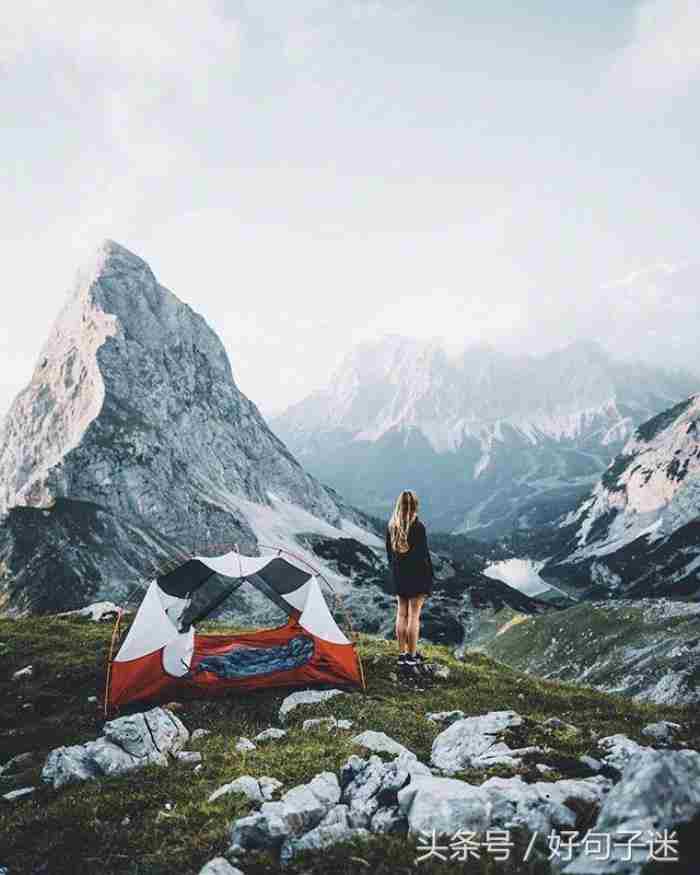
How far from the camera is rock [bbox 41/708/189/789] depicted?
10375 mm

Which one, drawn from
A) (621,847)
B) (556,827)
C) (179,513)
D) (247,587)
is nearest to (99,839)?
(556,827)

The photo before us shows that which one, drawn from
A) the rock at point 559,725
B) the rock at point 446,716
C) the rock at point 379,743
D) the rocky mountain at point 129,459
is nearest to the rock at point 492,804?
the rock at point 379,743

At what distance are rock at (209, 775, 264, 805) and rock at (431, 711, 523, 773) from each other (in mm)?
2984

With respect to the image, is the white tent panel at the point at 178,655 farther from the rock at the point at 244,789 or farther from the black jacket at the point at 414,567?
the rock at the point at 244,789

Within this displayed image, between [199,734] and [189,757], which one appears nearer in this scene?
[189,757]

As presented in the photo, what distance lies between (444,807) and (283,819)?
6.53 ft

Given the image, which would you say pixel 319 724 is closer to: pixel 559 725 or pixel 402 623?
pixel 402 623

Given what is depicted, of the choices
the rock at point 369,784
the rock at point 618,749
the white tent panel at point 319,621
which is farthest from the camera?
the white tent panel at point 319,621

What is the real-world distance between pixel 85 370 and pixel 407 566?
13557 cm

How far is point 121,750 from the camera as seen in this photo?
36.3 feet

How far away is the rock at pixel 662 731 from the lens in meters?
11.1

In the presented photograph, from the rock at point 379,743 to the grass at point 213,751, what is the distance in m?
0.29

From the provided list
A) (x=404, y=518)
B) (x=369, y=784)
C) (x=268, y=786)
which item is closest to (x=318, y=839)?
(x=369, y=784)

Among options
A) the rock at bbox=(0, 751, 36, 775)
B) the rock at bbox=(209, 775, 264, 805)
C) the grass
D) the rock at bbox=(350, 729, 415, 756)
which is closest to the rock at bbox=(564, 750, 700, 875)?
the grass
